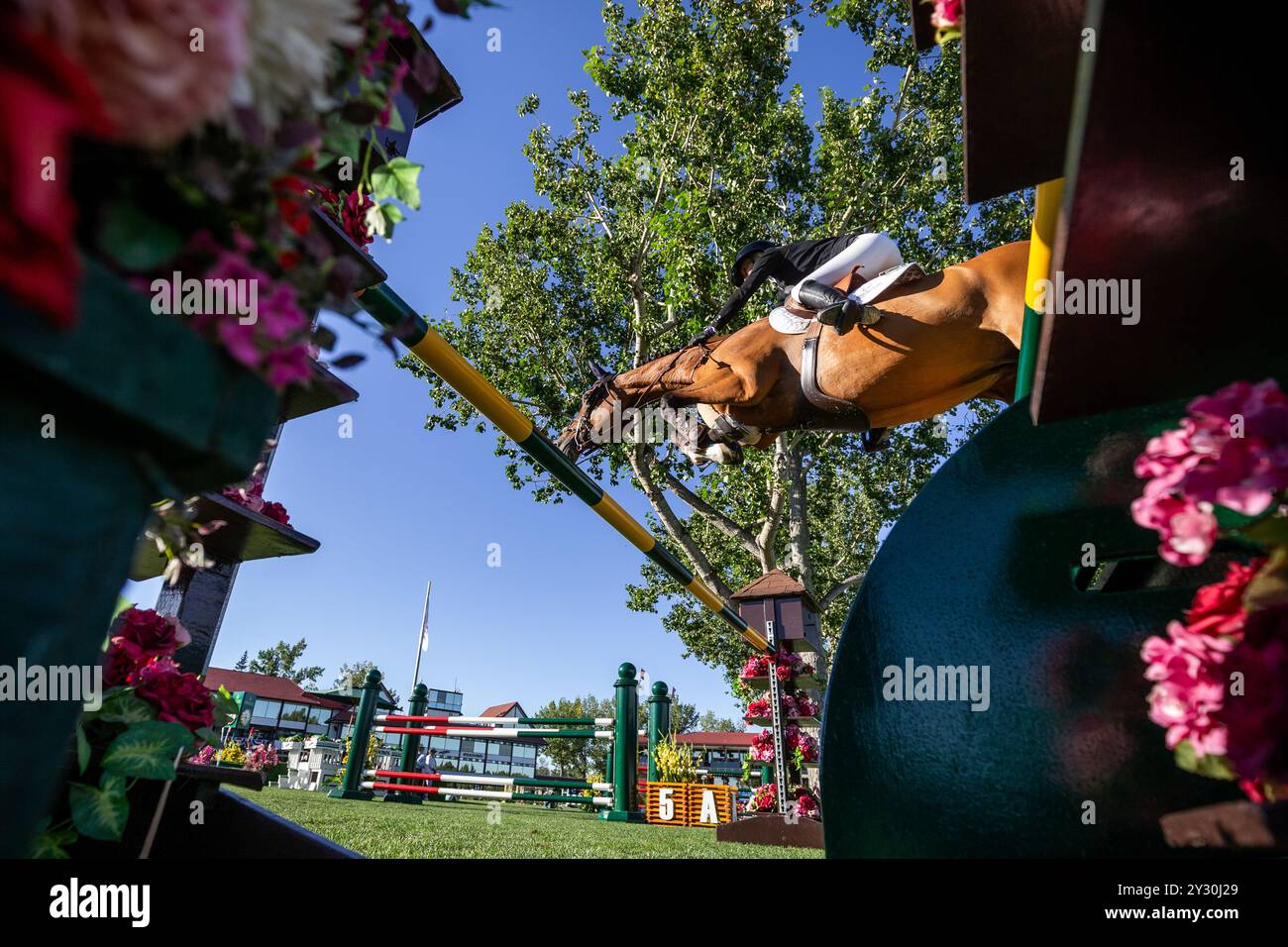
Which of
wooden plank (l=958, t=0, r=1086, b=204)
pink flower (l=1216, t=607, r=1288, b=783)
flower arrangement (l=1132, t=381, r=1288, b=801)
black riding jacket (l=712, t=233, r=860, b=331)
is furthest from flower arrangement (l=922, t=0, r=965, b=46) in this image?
black riding jacket (l=712, t=233, r=860, b=331)

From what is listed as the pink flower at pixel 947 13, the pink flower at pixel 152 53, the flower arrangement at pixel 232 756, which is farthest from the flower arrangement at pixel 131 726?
the flower arrangement at pixel 232 756

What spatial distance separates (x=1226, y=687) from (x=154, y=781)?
5.65 ft

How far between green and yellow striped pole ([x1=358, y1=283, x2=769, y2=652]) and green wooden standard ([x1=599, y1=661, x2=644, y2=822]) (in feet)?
13.4

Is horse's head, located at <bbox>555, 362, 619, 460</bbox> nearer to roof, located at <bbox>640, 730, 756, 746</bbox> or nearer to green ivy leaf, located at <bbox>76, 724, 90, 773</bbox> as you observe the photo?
green ivy leaf, located at <bbox>76, 724, 90, 773</bbox>

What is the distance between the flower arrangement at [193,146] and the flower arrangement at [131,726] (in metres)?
0.81

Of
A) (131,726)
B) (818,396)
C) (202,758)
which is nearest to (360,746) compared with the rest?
(202,758)

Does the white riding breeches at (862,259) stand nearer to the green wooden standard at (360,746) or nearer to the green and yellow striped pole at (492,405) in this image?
the green and yellow striped pole at (492,405)

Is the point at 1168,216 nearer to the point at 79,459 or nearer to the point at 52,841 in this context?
the point at 79,459

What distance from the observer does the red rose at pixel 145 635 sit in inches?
52.8

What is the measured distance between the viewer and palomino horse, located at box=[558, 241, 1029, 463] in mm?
2490

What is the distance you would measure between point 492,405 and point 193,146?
81.3 inches

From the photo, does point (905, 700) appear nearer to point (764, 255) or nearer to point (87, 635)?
point (87, 635)

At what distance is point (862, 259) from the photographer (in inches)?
141
